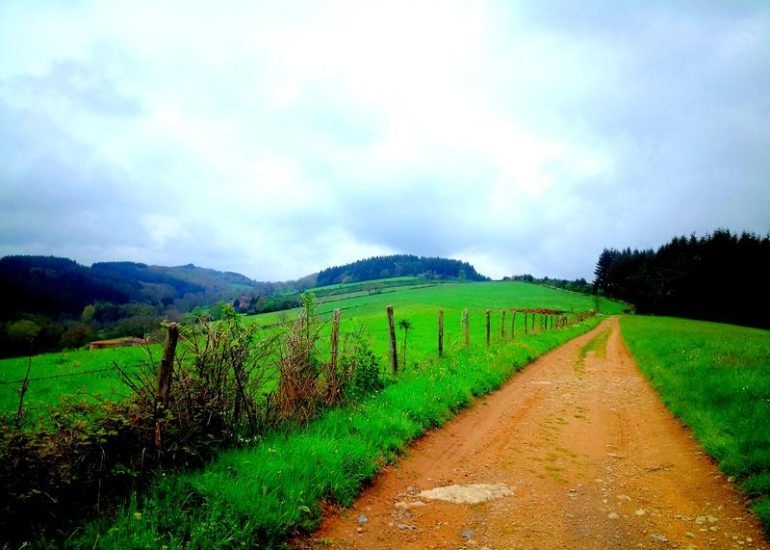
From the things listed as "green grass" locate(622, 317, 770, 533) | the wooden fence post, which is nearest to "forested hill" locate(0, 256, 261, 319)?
the wooden fence post

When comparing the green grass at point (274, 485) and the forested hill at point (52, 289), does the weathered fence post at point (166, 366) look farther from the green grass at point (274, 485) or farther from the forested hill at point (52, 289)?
the forested hill at point (52, 289)

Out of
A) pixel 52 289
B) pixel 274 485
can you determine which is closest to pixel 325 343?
pixel 274 485

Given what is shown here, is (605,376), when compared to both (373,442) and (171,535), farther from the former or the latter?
(171,535)

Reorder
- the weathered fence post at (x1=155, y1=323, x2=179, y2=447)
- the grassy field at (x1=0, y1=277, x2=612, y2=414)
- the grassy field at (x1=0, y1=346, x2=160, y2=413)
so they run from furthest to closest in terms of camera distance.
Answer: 1. the grassy field at (x1=0, y1=346, x2=160, y2=413)
2. the grassy field at (x1=0, y1=277, x2=612, y2=414)
3. the weathered fence post at (x1=155, y1=323, x2=179, y2=447)

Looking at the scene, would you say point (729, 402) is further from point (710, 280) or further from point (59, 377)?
point (710, 280)

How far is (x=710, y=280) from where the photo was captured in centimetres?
7125

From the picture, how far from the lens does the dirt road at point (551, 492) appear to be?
15.4 feet

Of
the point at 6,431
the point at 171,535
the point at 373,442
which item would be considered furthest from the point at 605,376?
the point at 6,431

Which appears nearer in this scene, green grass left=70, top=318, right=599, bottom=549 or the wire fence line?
green grass left=70, top=318, right=599, bottom=549

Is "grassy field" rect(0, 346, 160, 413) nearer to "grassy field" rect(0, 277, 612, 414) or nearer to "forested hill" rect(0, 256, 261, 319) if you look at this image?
"grassy field" rect(0, 277, 612, 414)

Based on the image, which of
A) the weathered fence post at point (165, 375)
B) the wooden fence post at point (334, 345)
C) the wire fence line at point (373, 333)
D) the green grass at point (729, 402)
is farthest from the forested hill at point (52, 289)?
the green grass at point (729, 402)

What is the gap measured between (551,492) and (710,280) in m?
87.7

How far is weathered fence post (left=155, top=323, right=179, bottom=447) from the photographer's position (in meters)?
5.09

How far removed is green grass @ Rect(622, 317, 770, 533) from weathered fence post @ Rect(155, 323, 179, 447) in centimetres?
777
